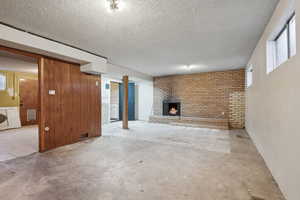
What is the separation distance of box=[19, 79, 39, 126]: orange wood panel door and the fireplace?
6154mm

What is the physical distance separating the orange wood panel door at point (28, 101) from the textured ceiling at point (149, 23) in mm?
5075

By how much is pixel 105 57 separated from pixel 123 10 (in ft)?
8.36

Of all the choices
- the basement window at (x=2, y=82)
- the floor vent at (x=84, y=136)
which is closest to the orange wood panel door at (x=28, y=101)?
the basement window at (x=2, y=82)

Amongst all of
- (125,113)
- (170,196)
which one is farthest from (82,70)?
(170,196)

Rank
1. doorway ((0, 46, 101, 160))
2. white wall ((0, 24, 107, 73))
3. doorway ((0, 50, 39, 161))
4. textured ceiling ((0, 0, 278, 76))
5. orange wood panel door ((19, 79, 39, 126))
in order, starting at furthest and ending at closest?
orange wood panel door ((19, 79, 39, 126))
doorway ((0, 50, 39, 161))
doorway ((0, 46, 101, 160))
white wall ((0, 24, 107, 73))
textured ceiling ((0, 0, 278, 76))

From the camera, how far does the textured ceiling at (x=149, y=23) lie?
1952 mm

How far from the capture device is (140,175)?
2.24 metres

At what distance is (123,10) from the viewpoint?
206 cm

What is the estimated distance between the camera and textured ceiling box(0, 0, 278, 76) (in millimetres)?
1952

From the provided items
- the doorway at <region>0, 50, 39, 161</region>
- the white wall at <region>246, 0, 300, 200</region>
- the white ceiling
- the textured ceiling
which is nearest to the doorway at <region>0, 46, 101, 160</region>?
the white ceiling

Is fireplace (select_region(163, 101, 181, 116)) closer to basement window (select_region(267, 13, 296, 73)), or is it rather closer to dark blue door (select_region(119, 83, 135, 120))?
dark blue door (select_region(119, 83, 135, 120))

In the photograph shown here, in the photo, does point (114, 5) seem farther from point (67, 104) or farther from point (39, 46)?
point (67, 104)

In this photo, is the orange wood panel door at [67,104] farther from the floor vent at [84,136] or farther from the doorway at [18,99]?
the doorway at [18,99]

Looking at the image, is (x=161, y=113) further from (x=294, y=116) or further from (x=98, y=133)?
(x=294, y=116)
